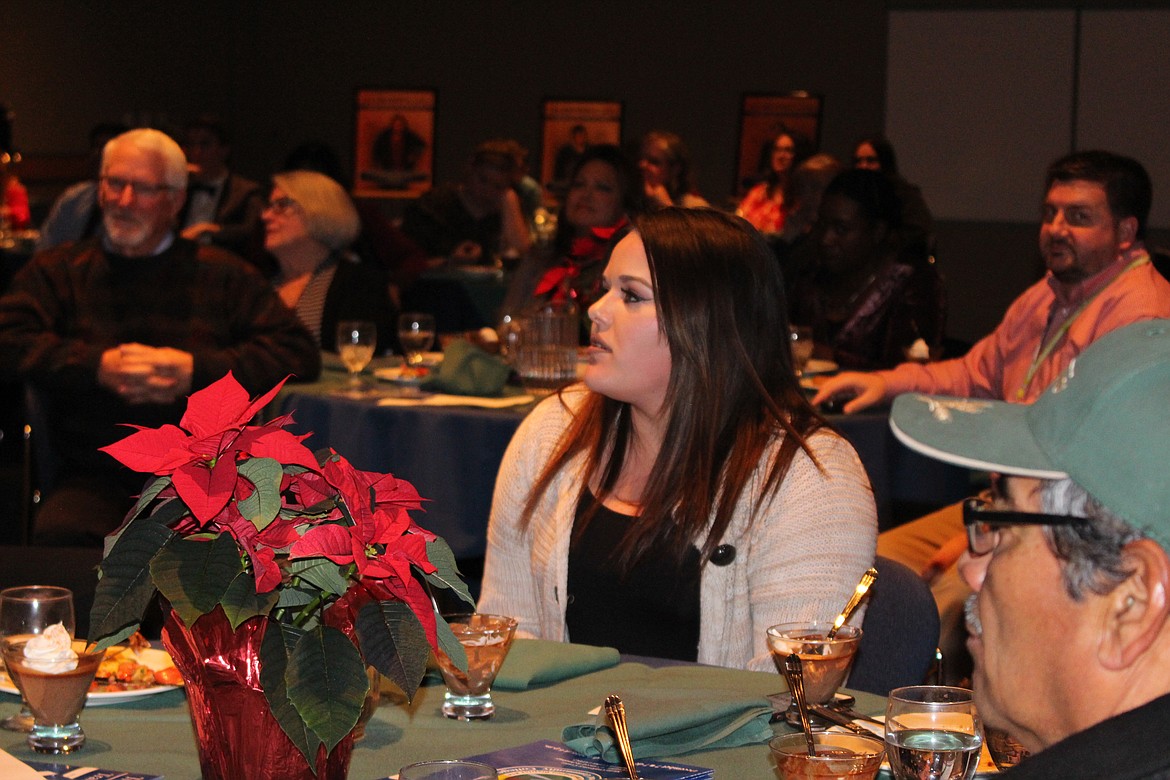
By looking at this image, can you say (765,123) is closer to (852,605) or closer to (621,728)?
(852,605)

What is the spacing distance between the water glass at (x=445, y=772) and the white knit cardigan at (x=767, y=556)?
85 cm

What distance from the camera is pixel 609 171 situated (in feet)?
20.7

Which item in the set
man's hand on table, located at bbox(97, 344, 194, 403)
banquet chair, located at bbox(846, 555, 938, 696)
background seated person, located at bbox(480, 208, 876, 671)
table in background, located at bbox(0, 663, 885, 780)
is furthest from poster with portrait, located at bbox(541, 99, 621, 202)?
table in background, located at bbox(0, 663, 885, 780)

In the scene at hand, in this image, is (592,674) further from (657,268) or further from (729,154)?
(729,154)

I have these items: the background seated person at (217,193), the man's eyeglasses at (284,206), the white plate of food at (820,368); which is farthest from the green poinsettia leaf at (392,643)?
the background seated person at (217,193)

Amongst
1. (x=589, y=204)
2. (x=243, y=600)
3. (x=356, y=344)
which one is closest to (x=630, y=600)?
(x=243, y=600)

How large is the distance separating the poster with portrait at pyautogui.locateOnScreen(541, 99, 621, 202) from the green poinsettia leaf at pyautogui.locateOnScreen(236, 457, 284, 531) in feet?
37.3

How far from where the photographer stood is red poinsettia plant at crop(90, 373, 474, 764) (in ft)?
4.22

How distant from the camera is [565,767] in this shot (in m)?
1.50

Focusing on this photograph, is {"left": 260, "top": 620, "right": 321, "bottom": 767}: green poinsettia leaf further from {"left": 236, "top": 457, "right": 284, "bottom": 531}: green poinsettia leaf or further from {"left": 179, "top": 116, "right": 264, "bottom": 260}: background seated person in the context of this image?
{"left": 179, "top": 116, "right": 264, "bottom": 260}: background seated person

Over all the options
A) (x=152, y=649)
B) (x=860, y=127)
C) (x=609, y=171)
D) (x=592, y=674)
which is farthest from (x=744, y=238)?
(x=860, y=127)

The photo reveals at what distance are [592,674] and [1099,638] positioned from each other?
0.93 meters

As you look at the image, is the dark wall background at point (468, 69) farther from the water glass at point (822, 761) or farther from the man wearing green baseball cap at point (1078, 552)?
the man wearing green baseball cap at point (1078, 552)

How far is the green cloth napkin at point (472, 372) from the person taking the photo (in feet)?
13.8
